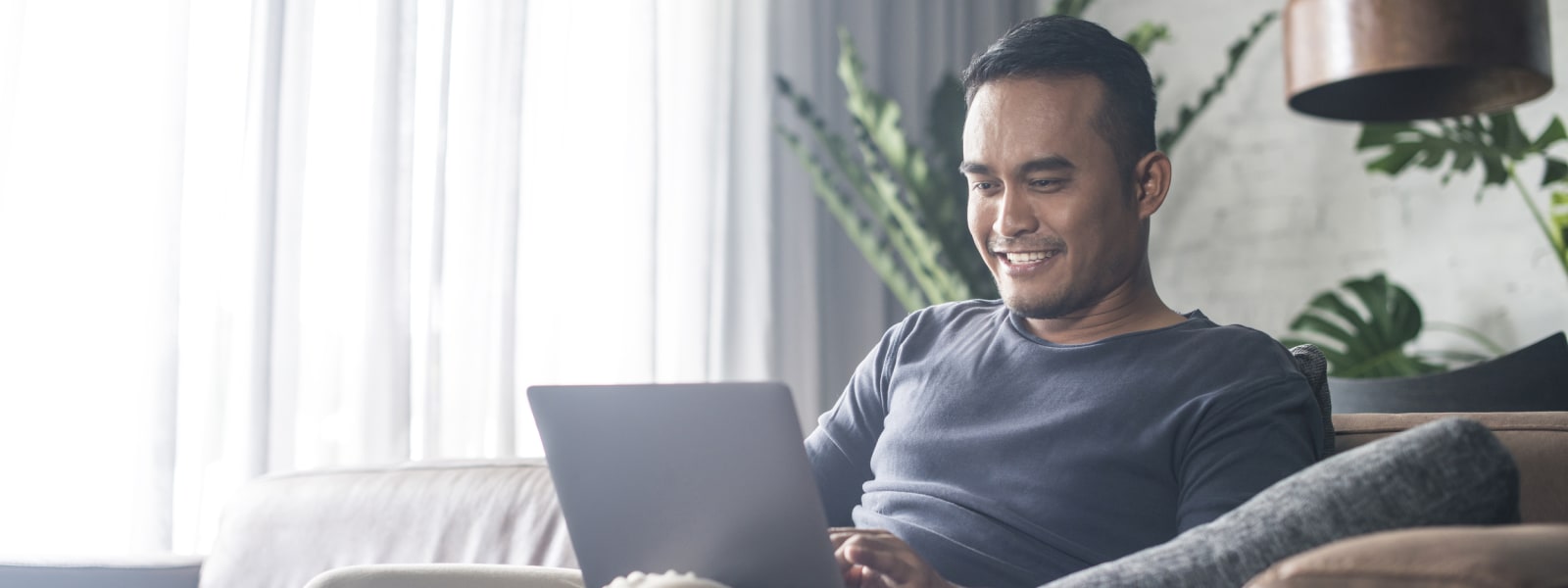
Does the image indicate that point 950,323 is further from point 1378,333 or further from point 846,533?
point 1378,333

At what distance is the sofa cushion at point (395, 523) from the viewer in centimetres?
152

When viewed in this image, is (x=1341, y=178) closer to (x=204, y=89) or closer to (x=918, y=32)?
(x=918, y=32)

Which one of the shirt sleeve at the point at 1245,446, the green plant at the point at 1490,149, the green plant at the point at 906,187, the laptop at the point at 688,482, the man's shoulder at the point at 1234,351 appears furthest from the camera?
the green plant at the point at 906,187

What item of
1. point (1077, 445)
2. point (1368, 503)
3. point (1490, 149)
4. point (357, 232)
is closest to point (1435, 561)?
point (1368, 503)

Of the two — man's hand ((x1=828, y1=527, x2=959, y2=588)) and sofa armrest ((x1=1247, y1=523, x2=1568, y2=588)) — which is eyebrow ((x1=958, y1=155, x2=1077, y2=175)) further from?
sofa armrest ((x1=1247, y1=523, x2=1568, y2=588))

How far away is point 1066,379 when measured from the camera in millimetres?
1170

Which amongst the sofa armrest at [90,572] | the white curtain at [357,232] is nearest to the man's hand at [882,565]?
the sofa armrest at [90,572]

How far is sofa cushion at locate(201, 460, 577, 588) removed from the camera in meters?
1.52

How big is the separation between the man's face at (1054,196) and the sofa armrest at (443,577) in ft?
1.63

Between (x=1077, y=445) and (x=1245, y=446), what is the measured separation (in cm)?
15

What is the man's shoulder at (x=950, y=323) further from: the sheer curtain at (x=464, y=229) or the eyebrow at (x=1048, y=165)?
the sheer curtain at (x=464, y=229)

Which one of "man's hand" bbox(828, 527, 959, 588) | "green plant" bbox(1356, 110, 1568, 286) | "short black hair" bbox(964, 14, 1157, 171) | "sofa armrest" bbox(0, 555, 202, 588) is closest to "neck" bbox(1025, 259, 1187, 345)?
"short black hair" bbox(964, 14, 1157, 171)

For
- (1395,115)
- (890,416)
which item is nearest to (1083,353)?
(890,416)

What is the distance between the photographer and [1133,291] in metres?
1.23
